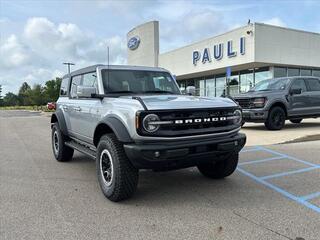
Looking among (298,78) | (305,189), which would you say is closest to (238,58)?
(298,78)

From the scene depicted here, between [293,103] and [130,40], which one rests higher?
[130,40]

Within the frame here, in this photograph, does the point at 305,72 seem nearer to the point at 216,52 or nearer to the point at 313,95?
the point at 216,52

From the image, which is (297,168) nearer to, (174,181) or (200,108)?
(174,181)

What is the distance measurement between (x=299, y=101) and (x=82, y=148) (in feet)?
29.0

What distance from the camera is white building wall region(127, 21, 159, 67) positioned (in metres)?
36.7

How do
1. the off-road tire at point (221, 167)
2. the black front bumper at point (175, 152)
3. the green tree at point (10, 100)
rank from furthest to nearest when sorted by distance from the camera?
the green tree at point (10, 100) < the off-road tire at point (221, 167) < the black front bumper at point (175, 152)

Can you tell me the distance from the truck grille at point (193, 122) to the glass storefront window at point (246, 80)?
22.5m

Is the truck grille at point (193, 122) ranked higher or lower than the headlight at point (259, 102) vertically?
lower

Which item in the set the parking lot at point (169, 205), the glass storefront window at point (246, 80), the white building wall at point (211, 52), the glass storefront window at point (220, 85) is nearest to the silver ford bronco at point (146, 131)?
the parking lot at point (169, 205)

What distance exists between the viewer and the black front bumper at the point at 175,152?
14.9 feet

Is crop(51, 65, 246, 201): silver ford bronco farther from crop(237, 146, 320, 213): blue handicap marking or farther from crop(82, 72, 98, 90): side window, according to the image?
crop(237, 146, 320, 213): blue handicap marking

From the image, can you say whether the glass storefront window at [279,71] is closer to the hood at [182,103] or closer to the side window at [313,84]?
the side window at [313,84]

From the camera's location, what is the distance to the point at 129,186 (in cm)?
486

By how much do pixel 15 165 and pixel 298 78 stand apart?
9853 millimetres
